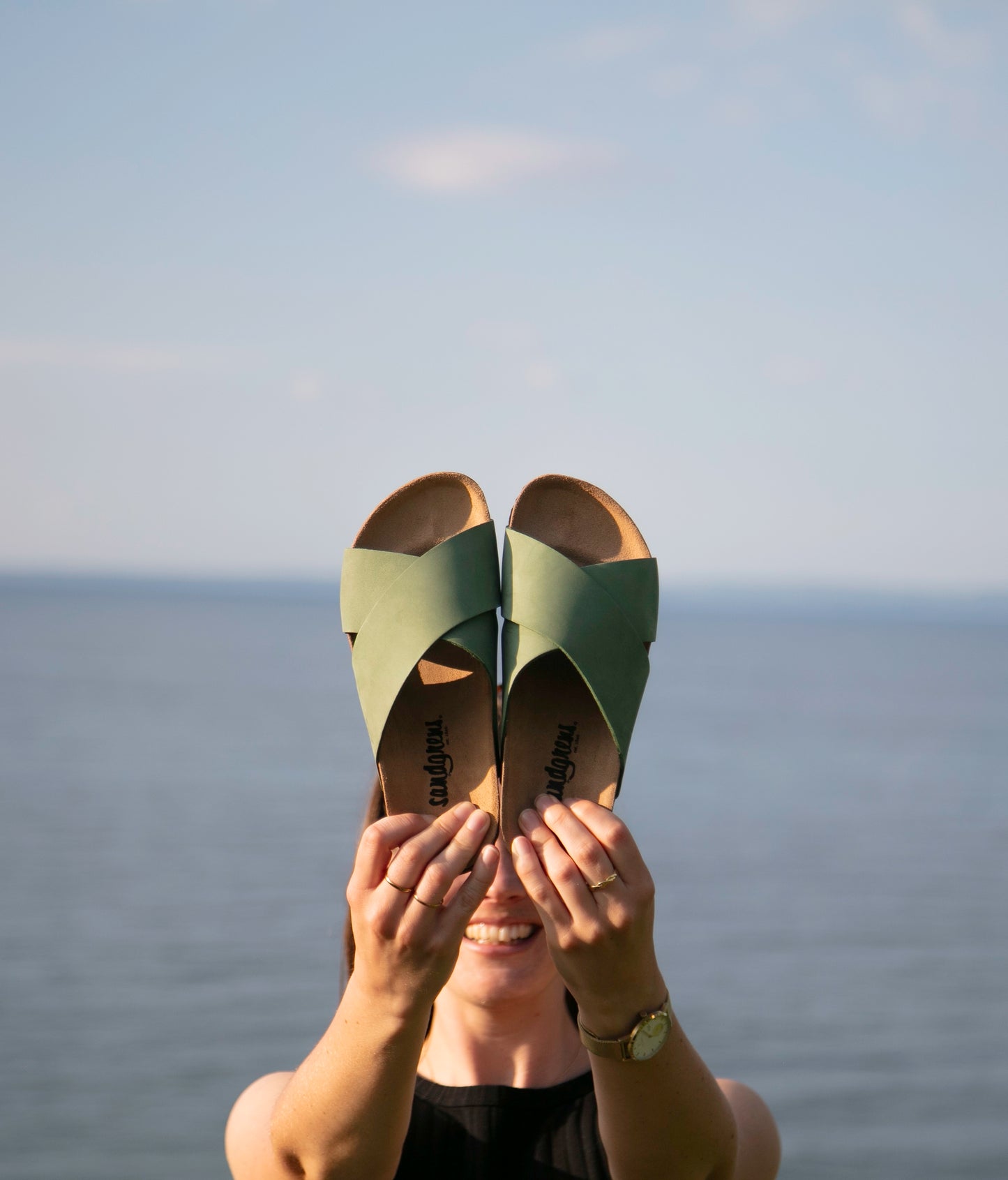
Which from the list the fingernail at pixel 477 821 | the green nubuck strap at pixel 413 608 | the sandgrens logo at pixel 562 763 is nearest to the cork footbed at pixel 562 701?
the sandgrens logo at pixel 562 763

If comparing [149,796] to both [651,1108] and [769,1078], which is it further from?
[651,1108]

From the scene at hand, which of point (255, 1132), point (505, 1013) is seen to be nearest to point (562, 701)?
point (505, 1013)

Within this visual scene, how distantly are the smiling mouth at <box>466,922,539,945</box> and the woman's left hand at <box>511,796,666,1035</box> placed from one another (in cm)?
34

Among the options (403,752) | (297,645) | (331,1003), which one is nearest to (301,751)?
(331,1003)

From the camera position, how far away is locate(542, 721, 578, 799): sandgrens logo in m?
2.89

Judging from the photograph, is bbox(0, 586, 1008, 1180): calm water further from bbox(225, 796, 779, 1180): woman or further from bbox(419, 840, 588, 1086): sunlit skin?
bbox(225, 796, 779, 1180): woman

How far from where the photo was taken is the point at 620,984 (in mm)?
2141

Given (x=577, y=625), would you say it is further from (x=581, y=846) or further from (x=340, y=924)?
(x=340, y=924)

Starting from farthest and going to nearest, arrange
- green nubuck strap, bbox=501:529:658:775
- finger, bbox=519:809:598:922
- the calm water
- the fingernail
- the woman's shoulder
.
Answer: the calm water, green nubuck strap, bbox=501:529:658:775, the woman's shoulder, the fingernail, finger, bbox=519:809:598:922

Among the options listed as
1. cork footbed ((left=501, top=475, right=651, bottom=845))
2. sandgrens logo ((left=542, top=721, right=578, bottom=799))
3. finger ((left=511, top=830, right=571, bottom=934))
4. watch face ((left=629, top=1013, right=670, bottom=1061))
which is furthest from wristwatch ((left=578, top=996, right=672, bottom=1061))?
sandgrens logo ((left=542, top=721, right=578, bottom=799))

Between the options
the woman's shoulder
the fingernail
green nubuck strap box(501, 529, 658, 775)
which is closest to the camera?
the fingernail

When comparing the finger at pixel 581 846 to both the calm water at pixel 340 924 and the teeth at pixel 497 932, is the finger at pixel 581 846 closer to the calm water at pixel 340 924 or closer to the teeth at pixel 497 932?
the teeth at pixel 497 932

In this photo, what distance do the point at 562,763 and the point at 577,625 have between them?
1.09 ft

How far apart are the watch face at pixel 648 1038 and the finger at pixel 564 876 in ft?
0.74
